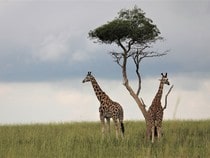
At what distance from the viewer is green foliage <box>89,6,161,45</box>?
24750mm

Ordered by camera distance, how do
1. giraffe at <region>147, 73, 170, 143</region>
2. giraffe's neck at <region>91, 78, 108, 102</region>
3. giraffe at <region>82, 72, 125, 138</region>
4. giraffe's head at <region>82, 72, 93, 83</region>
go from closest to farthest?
giraffe at <region>147, 73, 170, 143</region>, giraffe at <region>82, 72, 125, 138</region>, giraffe's neck at <region>91, 78, 108, 102</region>, giraffe's head at <region>82, 72, 93, 83</region>

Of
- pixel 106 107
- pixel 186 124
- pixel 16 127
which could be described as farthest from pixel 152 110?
pixel 16 127

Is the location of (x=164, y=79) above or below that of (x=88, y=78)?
below

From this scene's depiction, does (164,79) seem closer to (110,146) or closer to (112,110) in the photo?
(112,110)

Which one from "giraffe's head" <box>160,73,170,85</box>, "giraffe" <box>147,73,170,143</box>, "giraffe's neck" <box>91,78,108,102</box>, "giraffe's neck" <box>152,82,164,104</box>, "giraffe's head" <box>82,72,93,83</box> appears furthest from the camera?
"giraffe's head" <box>82,72,93,83</box>

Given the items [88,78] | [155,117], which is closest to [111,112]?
[155,117]

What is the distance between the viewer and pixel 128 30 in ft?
81.5

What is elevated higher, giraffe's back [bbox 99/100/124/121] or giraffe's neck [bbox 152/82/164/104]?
giraffe's neck [bbox 152/82/164/104]

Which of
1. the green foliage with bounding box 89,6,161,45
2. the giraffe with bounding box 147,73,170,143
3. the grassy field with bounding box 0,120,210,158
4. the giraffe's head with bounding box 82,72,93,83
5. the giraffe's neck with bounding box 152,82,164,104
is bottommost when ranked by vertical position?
the grassy field with bounding box 0,120,210,158

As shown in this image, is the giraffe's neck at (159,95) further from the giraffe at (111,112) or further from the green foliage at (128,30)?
the green foliage at (128,30)

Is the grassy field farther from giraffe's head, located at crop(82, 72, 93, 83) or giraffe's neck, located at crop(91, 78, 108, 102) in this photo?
giraffe's head, located at crop(82, 72, 93, 83)

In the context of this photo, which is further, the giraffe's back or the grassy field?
the giraffe's back

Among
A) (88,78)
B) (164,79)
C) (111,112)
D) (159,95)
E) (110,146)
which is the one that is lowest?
(110,146)

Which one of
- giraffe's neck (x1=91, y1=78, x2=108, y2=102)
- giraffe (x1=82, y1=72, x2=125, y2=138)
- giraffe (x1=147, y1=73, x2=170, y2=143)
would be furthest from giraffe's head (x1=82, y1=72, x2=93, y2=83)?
giraffe (x1=147, y1=73, x2=170, y2=143)
